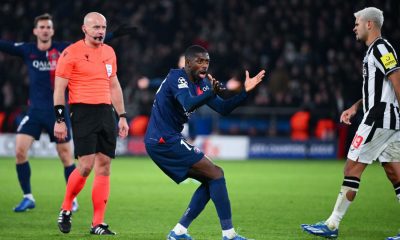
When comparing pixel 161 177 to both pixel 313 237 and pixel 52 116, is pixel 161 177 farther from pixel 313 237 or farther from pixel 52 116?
pixel 313 237

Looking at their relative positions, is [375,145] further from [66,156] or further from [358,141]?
[66,156]

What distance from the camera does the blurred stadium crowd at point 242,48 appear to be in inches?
976

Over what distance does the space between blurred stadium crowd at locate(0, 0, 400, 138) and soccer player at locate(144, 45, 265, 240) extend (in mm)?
14033

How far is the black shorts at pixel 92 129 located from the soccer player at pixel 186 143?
1.09m

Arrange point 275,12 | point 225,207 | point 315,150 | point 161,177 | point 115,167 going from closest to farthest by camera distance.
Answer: point 225,207 < point 161,177 < point 115,167 < point 315,150 < point 275,12

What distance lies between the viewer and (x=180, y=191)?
15.0 m

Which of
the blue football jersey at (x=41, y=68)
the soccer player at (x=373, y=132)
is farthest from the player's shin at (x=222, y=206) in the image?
the blue football jersey at (x=41, y=68)

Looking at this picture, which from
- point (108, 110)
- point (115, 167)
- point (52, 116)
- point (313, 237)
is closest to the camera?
point (313, 237)

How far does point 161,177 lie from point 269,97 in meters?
7.70

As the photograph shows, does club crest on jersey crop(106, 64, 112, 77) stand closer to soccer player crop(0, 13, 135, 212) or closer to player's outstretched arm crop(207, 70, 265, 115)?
player's outstretched arm crop(207, 70, 265, 115)

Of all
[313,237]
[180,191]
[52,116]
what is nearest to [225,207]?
[313,237]

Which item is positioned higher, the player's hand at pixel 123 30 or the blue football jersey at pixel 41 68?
the player's hand at pixel 123 30

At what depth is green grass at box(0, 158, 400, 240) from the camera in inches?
377

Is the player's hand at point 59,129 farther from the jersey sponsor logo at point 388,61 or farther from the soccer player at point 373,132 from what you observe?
the jersey sponsor logo at point 388,61
